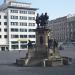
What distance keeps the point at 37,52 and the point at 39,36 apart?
5.47ft

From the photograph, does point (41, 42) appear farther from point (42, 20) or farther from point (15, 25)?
point (15, 25)

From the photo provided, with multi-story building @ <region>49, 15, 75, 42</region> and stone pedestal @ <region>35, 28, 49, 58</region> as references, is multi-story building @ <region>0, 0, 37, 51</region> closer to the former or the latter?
multi-story building @ <region>49, 15, 75, 42</region>

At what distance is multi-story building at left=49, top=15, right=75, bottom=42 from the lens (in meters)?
132

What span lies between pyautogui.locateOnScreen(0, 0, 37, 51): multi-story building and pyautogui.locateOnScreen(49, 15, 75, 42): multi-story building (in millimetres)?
35511

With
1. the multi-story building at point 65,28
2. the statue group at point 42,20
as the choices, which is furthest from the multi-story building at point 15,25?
the statue group at point 42,20

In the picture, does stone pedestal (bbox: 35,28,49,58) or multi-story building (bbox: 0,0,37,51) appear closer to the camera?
stone pedestal (bbox: 35,28,49,58)

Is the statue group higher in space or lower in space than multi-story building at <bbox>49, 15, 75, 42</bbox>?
lower

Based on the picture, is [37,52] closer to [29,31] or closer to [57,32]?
[29,31]

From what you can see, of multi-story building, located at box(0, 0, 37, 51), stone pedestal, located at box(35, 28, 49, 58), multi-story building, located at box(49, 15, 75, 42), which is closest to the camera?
stone pedestal, located at box(35, 28, 49, 58)

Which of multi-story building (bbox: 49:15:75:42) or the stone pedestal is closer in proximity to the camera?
the stone pedestal

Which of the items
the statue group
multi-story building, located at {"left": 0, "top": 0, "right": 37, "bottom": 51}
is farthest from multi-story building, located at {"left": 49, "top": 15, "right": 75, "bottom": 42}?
the statue group

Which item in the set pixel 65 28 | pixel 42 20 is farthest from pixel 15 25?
pixel 42 20

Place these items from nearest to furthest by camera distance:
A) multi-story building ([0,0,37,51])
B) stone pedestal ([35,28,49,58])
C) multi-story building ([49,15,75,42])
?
1. stone pedestal ([35,28,49,58])
2. multi-story building ([0,0,37,51])
3. multi-story building ([49,15,75,42])

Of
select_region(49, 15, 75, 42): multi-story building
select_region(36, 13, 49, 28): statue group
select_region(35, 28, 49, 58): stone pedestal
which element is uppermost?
select_region(49, 15, 75, 42): multi-story building
